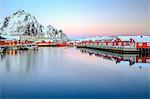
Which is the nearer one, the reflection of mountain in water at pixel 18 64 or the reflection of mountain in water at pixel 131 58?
the reflection of mountain in water at pixel 18 64

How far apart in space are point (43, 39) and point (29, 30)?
2477mm

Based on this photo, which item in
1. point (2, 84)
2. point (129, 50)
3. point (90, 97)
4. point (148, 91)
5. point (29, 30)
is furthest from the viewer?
point (29, 30)

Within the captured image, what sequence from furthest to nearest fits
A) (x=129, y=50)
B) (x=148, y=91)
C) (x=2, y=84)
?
(x=129, y=50), (x=2, y=84), (x=148, y=91)

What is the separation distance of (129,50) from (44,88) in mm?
7628

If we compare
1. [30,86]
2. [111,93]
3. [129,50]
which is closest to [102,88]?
[111,93]

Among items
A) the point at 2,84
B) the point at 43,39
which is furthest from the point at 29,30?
the point at 2,84

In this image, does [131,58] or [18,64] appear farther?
[131,58]

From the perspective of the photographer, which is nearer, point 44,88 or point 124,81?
point 44,88

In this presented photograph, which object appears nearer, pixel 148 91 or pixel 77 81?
pixel 148 91

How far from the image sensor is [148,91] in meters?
3.12

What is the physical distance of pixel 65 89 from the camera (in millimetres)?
3193

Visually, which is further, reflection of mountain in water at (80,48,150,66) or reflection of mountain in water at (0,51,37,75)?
reflection of mountain in water at (80,48,150,66)

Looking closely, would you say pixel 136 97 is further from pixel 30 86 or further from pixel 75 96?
pixel 30 86

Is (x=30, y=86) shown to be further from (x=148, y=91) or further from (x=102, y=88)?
(x=148, y=91)
